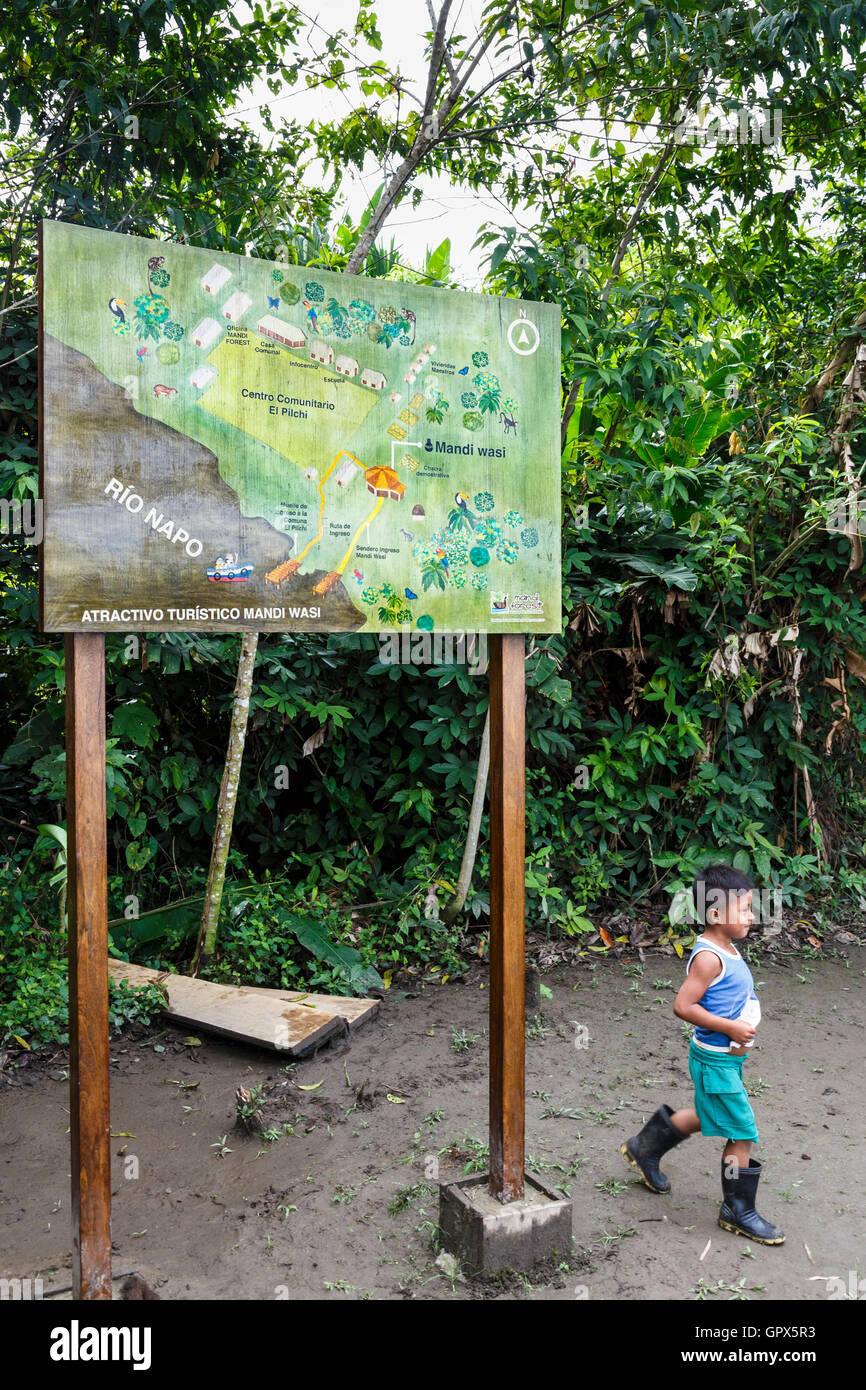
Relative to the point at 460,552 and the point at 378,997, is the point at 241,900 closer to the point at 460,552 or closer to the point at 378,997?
the point at 378,997

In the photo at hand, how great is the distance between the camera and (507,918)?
2.82 metres

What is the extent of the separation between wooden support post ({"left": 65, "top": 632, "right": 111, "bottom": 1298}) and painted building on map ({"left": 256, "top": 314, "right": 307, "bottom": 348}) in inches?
36.1

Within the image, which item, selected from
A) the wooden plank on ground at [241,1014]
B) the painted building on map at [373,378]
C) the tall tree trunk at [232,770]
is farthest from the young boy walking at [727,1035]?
the tall tree trunk at [232,770]

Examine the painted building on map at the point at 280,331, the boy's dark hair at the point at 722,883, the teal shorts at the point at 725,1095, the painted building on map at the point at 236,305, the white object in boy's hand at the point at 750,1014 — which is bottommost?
the teal shorts at the point at 725,1095

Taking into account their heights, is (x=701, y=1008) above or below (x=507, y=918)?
below

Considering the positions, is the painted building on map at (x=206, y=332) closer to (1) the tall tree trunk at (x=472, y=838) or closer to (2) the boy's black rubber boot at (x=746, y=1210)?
(2) the boy's black rubber boot at (x=746, y=1210)

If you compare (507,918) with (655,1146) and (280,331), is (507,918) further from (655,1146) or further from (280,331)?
(280,331)

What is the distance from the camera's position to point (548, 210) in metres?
5.63

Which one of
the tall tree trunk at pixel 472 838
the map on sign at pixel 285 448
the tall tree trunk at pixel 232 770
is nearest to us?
the map on sign at pixel 285 448

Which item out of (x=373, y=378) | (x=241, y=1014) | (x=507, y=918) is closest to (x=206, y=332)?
(x=373, y=378)

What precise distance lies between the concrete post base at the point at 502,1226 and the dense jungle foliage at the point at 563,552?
2244 millimetres

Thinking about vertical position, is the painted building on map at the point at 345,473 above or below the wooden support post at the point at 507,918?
above

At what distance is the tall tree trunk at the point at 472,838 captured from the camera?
17.3ft

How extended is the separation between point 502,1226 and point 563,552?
406 centimetres
